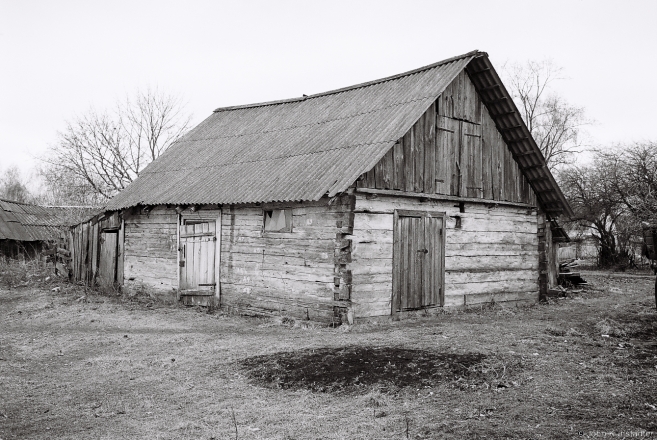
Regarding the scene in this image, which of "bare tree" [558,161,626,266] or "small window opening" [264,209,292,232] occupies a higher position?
"bare tree" [558,161,626,266]

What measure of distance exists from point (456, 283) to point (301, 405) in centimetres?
834

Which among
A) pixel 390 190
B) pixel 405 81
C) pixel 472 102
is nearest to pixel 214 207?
pixel 390 190

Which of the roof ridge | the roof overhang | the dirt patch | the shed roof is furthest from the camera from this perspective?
the roof overhang

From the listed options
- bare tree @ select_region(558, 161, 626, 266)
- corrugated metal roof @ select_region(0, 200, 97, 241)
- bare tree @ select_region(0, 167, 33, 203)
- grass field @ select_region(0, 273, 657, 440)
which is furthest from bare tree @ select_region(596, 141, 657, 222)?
bare tree @ select_region(0, 167, 33, 203)

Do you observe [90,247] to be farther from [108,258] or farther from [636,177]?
[636,177]

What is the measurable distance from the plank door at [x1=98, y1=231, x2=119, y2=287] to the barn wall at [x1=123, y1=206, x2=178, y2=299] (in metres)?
0.55

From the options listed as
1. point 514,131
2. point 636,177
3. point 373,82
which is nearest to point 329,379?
point 514,131

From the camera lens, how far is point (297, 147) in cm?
1502

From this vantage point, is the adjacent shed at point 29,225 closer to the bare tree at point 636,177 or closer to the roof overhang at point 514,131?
the roof overhang at point 514,131

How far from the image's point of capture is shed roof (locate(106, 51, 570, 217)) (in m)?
12.6

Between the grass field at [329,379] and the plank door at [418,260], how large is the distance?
68cm

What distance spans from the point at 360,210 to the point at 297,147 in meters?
3.79

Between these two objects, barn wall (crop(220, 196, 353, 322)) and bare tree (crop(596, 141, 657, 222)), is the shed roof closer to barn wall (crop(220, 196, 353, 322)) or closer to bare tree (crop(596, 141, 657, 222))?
barn wall (crop(220, 196, 353, 322))

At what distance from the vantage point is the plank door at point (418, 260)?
41.7ft
